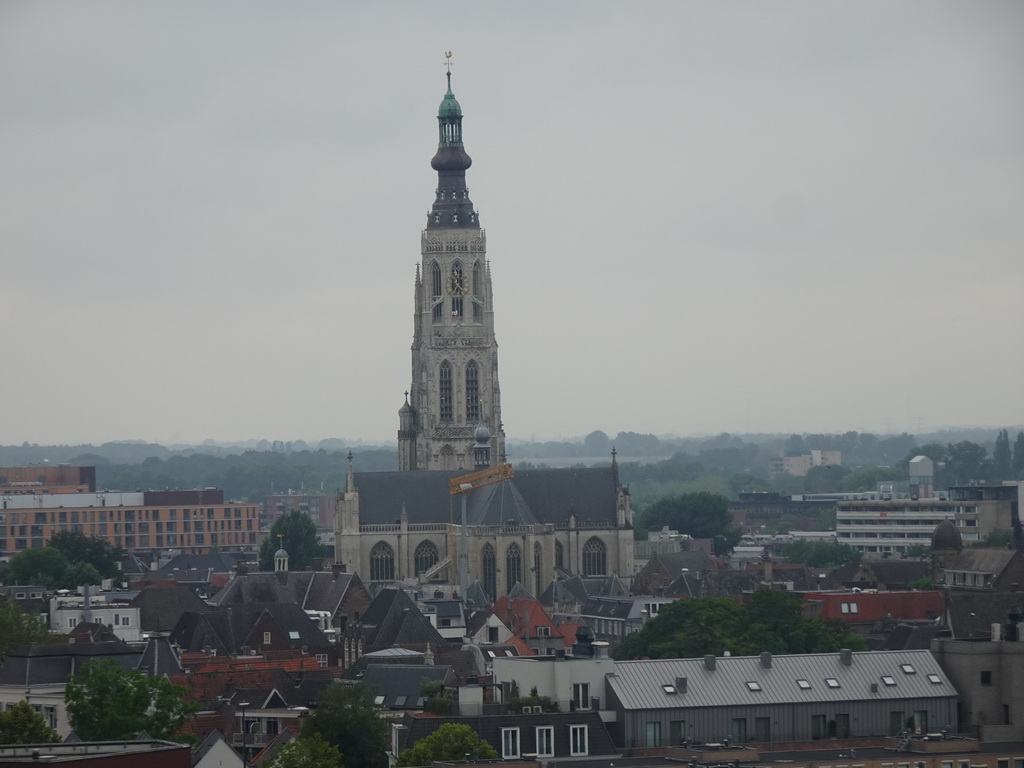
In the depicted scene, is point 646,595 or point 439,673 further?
point 646,595

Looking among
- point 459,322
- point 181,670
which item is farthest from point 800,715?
point 459,322

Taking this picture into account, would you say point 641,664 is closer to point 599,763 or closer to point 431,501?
point 599,763

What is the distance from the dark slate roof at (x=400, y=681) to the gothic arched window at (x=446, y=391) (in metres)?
94.8

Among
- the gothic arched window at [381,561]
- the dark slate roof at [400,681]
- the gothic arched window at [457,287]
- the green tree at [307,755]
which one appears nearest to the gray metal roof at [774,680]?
the green tree at [307,755]

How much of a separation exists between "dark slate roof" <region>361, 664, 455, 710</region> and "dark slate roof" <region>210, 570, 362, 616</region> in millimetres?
46313

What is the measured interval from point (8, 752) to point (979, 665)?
28.8 m

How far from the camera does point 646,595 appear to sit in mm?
161375

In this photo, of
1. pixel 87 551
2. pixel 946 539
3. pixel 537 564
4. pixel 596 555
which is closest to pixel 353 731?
pixel 946 539

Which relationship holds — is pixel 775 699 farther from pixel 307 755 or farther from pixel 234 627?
pixel 234 627

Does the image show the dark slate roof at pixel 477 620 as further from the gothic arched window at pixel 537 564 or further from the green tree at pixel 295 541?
the green tree at pixel 295 541

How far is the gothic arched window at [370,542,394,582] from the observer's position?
176 meters

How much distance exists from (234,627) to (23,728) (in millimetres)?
44723

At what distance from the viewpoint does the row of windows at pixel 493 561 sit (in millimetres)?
171250

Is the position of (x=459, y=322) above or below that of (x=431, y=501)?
above
